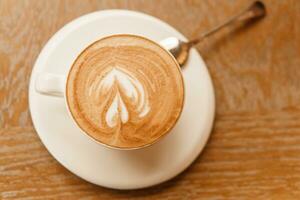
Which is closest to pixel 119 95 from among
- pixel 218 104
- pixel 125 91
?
pixel 125 91

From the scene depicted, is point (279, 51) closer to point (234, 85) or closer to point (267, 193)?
point (234, 85)

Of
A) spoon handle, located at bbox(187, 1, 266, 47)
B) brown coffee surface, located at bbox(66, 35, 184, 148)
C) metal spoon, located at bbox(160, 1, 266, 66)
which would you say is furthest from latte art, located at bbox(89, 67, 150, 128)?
spoon handle, located at bbox(187, 1, 266, 47)

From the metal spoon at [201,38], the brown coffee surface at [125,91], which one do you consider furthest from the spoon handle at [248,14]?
the brown coffee surface at [125,91]

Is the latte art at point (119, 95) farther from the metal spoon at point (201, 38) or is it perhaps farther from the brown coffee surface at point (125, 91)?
the metal spoon at point (201, 38)

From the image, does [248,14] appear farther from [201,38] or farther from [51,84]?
[51,84]

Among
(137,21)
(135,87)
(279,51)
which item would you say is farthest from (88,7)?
(279,51)
